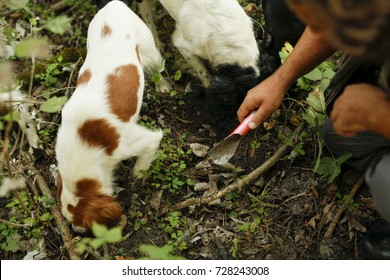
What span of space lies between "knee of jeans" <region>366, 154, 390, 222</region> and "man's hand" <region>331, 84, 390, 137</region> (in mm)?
370

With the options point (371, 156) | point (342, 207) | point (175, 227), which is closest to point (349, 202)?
point (342, 207)

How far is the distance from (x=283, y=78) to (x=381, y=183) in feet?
2.91

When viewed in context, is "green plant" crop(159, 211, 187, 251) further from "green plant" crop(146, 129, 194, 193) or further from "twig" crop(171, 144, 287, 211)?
"green plant" crop(146, 129, 194, 193)

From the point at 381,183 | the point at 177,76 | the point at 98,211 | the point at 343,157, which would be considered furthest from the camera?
the point at 177,76

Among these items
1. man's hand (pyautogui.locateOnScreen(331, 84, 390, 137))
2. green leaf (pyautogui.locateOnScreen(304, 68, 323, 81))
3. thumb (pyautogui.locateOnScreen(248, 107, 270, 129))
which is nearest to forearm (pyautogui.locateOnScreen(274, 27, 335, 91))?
thumb (pyautogui.locateOnScreen(248, 107, 270, 129))

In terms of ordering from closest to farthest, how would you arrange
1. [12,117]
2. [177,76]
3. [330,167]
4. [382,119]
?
[382,119] < [12,117] < [330,167] < [177,76]

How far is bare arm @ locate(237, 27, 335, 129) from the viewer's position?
2711 mm

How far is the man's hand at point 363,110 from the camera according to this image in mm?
1931

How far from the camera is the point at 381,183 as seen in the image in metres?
2.34

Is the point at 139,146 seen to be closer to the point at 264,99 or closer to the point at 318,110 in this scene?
the point at 264,99

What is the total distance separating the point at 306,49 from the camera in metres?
2.71

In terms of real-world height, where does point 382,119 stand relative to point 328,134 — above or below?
above

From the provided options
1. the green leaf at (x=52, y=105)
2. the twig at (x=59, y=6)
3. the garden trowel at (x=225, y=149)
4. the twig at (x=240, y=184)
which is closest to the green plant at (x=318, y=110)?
the twig at (x=240, y=184)

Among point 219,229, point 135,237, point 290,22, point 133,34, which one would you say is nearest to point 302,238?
point 219,229
